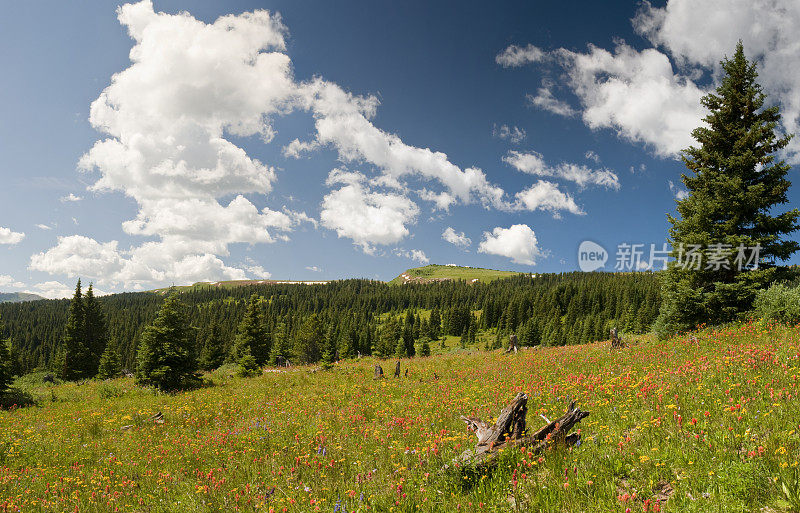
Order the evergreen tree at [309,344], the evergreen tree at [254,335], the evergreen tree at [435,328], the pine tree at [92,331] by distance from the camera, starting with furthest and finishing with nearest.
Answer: the evergreen tree at [435,328]
the evergreen tree at [309,344]
the pine tree at [92,331]
the evergreen tree at [254,335]

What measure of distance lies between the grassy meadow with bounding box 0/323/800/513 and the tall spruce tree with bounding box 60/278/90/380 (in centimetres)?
3866

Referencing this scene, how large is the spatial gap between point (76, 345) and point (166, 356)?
119 ft

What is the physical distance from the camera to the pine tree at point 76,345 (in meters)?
43.4

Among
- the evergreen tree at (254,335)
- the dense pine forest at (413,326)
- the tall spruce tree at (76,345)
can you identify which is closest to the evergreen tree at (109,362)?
the dense pine forest at (413,326)

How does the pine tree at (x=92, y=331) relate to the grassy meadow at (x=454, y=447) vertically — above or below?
below

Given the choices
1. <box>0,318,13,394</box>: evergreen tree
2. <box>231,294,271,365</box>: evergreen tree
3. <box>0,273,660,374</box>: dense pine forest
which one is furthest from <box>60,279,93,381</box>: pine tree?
<box>0,318,13,394</box>: evergreen tree

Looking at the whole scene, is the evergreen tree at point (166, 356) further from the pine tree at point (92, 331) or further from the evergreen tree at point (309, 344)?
the evergreen tree at point (309, 344)

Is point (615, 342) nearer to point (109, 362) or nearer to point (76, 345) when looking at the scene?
point (76, 345)

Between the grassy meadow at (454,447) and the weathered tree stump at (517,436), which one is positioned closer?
the grassy meadow at (454,447)

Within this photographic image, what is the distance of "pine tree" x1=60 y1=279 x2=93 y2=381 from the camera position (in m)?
43.4

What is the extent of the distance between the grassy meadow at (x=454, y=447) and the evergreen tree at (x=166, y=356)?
625 centimetres

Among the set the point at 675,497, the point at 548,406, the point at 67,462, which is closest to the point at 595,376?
the point at 548,406

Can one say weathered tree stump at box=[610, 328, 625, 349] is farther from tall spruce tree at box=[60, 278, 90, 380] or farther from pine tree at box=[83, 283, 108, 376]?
pine tree at box=[83, 283, 108, 376]

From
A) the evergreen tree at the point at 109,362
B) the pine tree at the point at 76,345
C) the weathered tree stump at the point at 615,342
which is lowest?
the evergreen tree at the point at 109,362
